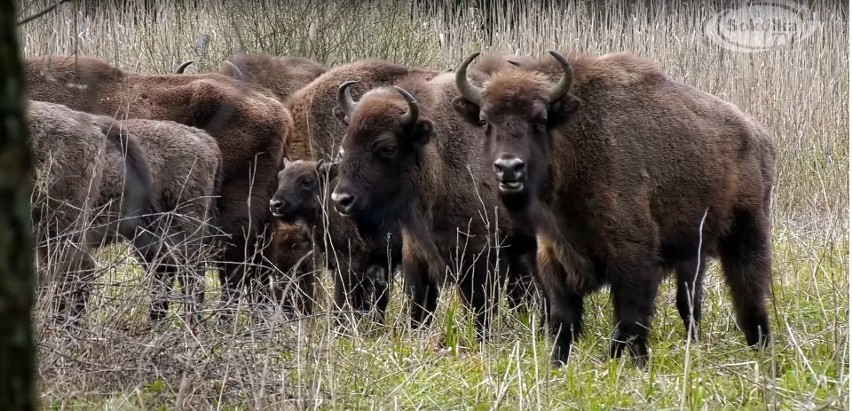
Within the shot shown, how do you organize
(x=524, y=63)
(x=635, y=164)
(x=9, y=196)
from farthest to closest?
(x=524, y=63)
(x=635, y=164)
(x=9, y=196)

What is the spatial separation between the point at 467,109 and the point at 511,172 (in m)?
0.86

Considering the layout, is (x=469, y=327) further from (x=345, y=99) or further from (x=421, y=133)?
(x=345, y=99)

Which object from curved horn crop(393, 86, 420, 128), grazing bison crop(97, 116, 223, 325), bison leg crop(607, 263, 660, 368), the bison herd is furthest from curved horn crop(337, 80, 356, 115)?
bison leg crop(607, 263, 660, 368)

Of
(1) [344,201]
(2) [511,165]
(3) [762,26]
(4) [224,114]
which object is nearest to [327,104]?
(4) [224,114]

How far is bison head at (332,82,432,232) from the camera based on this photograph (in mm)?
7094

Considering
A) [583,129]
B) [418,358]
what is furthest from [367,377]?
Answer: [583,129]

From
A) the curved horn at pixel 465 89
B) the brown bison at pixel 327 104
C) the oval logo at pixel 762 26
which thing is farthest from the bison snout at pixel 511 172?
the oval logo at pixel 762 26

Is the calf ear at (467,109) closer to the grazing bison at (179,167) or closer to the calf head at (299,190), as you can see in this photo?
the calf head at (299,190)

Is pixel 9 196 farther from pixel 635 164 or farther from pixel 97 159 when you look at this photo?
pixel 97 159

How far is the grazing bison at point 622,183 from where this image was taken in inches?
232

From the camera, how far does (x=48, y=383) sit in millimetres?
4109

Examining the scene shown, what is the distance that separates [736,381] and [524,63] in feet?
7.82

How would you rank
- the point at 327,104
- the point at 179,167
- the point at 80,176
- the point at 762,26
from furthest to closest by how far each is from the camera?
1. the point at 762,26
2. the point at 327,104
3. the point at 179,167
4. the point at 80,176

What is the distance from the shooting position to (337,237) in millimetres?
8188
